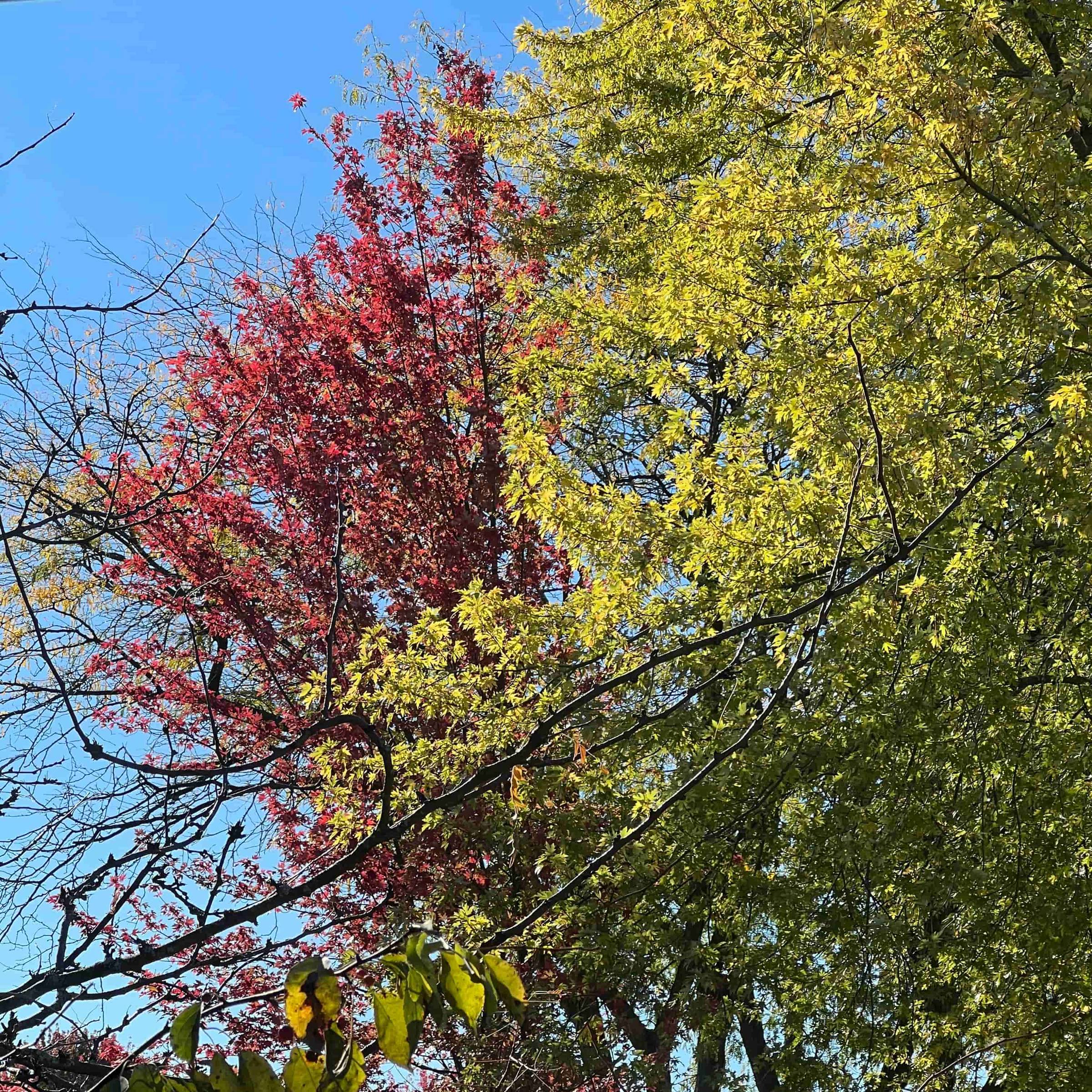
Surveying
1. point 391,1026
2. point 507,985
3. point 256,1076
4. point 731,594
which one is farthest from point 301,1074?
point 731,594

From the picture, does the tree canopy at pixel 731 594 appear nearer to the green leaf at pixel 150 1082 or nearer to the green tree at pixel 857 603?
the green tree at pixel 857 603

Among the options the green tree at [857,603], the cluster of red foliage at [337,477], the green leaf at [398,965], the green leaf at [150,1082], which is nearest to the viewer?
the green leaf at [150,1082]

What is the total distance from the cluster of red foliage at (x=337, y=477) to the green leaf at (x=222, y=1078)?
6.71 m

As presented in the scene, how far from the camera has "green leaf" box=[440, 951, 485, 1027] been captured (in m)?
1.67

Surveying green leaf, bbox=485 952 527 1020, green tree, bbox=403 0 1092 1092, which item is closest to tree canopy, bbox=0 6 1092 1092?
green tree, bbox=403 0 1092 1092

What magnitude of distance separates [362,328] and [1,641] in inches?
174

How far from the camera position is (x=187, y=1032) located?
163cm

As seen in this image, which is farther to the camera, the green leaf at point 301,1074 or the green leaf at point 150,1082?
the green leaf at point 301,1074

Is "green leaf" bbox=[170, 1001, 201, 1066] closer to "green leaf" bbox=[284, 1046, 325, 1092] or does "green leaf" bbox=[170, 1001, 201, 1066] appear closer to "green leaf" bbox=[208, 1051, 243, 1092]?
"green leaf" bbox=[208, 1051, 243, 1092]

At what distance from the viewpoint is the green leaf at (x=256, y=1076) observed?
164 cm

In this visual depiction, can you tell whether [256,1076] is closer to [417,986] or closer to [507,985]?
[417,986]

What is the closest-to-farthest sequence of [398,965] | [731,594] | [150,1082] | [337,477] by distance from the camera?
[150,1082] → [398,965] → [731,594] → [337,477]

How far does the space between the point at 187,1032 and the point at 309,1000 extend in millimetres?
191

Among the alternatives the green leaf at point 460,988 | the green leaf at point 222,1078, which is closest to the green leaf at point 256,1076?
the green leaf at point 222,1078
